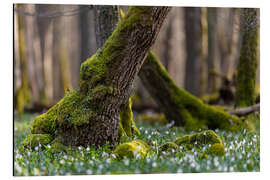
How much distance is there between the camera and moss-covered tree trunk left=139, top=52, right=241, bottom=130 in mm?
9656

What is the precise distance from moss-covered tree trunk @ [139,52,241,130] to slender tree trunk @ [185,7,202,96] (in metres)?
5.68

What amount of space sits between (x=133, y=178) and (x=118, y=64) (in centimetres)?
218

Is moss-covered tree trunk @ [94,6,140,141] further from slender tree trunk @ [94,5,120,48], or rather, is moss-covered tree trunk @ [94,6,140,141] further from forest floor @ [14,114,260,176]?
forest floor @ [14,114,260,176]

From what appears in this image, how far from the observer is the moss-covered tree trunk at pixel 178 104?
31.7 feet

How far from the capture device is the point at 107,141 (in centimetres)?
648

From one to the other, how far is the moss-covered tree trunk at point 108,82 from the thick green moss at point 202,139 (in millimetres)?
1492

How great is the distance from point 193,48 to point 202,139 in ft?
31.1

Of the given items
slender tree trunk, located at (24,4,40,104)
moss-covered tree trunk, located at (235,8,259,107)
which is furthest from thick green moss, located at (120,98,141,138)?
slender tree trunk, located at (24,4,40,104)

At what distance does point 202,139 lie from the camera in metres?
6.77

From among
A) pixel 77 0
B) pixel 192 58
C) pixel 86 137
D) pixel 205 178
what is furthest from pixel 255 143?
pixel 192 58

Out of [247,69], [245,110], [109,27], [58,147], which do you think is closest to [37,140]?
[58,147]

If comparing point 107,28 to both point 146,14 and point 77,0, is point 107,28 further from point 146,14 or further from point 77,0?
point 146,14

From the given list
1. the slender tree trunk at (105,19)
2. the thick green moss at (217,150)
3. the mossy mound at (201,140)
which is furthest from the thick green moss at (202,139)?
the slender tree trunk at (105,19)

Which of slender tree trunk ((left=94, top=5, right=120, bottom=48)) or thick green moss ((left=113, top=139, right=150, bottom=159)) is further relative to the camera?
slender tree trunk ((left=94, top=5, right=120, bottom=48))
